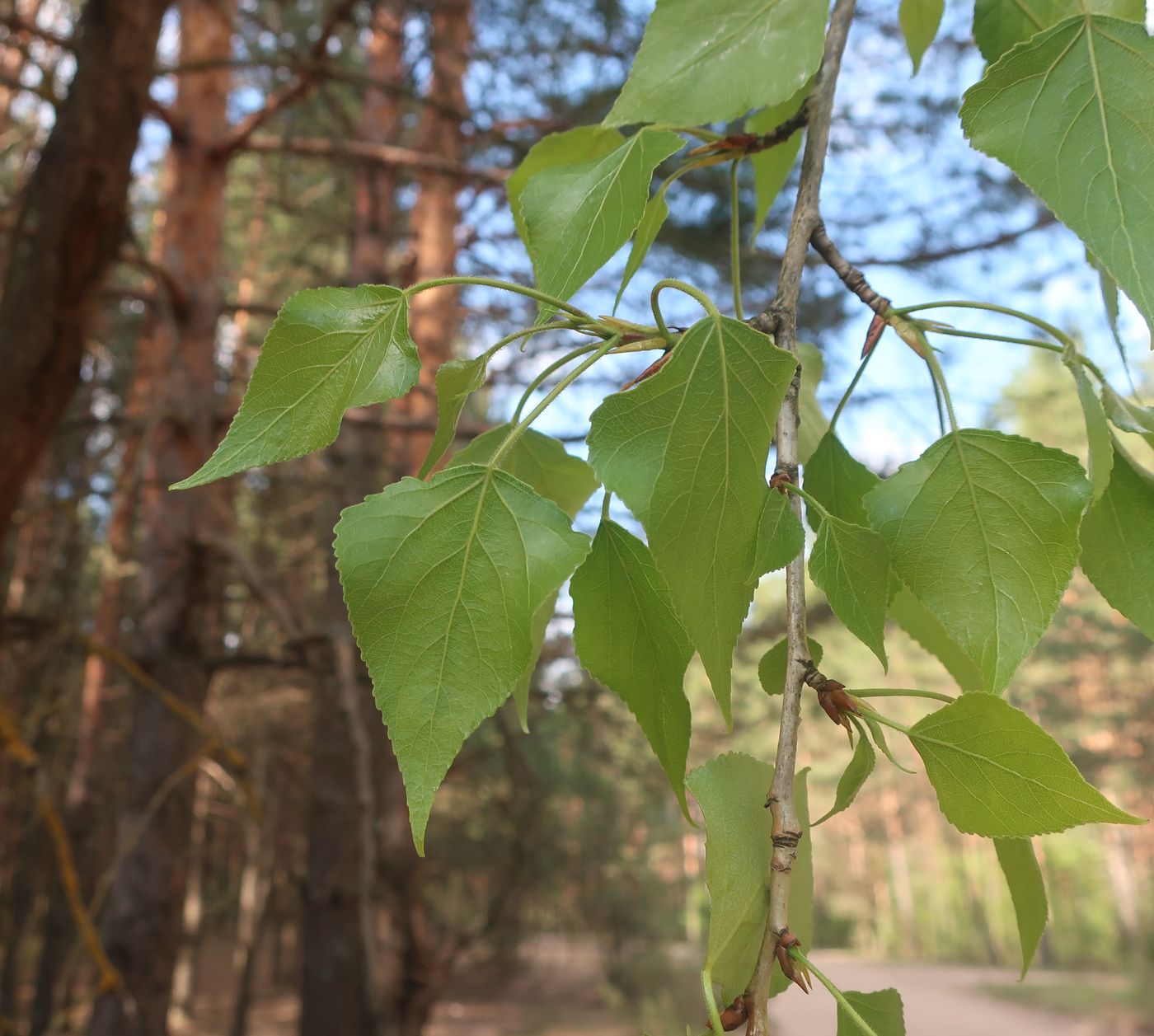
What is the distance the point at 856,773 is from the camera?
0.99 feet

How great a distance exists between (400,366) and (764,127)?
10.3 inches

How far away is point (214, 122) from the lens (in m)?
3.13

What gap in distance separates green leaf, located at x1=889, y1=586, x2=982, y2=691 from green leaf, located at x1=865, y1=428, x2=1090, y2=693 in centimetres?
8

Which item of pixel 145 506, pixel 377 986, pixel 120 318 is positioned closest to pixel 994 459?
pixel 377 986

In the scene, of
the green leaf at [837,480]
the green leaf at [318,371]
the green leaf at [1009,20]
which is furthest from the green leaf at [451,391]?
the green leaf at [1009,20]

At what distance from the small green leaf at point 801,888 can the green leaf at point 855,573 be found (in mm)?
51

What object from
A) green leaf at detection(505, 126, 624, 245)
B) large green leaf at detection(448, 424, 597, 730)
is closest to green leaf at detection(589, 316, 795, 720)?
large green leaf at detection(448, 424, 597, 730)

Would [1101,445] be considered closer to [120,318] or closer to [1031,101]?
[1031,101]

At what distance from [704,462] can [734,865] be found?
109 mm

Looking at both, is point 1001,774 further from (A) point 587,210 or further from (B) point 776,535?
(A) point 587,210

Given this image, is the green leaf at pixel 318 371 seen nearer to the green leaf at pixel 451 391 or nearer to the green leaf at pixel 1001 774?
the green leaf at pixel 451 391

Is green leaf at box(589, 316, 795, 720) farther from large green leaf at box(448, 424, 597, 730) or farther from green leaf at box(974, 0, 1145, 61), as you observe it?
green leaf at box(974, 0, 1145, 61)

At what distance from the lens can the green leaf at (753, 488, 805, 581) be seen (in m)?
0.27

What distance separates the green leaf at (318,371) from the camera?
A: 0.29m
